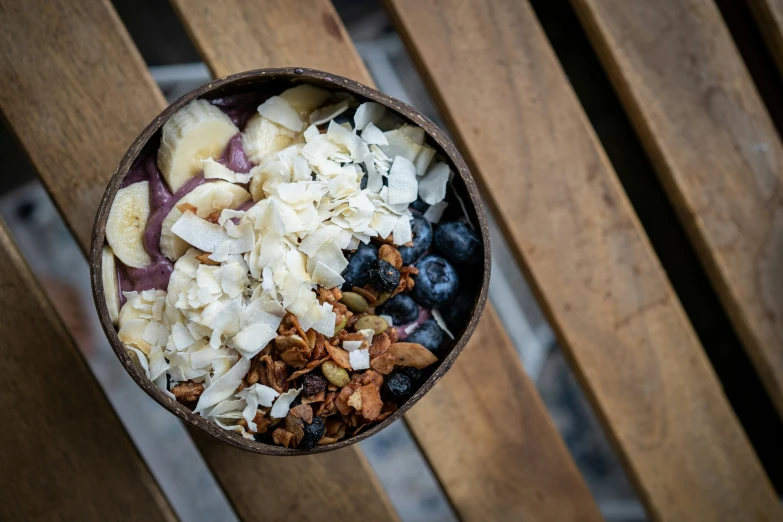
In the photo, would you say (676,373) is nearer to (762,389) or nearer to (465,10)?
(762,389)

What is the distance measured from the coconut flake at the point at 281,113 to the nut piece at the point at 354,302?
0.87 feet

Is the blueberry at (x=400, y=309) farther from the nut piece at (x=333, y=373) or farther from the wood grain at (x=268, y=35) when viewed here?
the wood grain at (x=268, y=35)

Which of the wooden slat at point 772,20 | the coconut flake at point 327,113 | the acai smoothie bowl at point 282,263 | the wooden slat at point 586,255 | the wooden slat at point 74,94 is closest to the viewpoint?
the acai smoothie bowl at point 282,263

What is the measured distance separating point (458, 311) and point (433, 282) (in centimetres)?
8

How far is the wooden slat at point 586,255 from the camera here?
1.34 metres

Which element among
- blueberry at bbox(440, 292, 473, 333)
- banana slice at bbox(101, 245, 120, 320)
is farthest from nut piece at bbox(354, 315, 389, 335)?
banana slice at bbox(101, 245, 120, 320)

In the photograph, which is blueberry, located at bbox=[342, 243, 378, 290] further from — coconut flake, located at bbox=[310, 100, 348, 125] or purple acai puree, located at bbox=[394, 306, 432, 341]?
coconut flake, located at bbox=[310, 100, 348, 125]

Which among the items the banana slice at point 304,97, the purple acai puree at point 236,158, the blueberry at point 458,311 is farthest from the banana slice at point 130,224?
the blueberry at point 458,311

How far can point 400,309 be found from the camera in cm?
101

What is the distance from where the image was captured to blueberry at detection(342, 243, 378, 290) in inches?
37.9

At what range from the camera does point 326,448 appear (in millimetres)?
945

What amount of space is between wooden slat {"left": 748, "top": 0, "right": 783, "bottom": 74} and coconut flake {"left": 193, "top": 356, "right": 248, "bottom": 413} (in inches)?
51.0

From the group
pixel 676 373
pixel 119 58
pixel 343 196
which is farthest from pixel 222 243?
pixel 676 373

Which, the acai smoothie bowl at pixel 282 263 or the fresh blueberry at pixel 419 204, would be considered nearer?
the acai smoothie bowl at pixel 282 263
